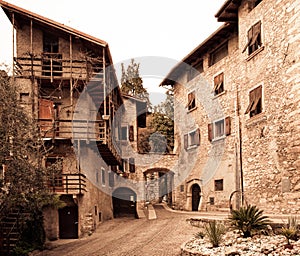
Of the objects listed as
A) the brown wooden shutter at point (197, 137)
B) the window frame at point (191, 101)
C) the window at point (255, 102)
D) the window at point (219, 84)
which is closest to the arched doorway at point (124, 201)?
the brown wooden shutter at point (197, 137)

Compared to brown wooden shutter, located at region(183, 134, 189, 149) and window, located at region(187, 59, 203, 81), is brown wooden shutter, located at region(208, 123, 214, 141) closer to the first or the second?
brown wooden shutter, located at region(183, 134, 189, 149)

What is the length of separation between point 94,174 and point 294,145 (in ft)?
36.0

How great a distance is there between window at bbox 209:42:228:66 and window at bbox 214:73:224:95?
3.46 ft

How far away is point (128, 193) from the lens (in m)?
31.9

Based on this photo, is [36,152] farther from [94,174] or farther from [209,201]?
[209,201]

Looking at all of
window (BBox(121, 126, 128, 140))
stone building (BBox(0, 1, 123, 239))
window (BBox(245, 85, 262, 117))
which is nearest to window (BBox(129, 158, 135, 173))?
window (BBox(121, 126, 128, 140))

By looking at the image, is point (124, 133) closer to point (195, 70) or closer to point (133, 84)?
point (195, 70)

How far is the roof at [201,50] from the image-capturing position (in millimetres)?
21527

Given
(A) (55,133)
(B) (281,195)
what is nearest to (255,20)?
(B) (281,195)

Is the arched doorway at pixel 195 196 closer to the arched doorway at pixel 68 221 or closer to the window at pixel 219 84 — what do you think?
the window at pixel 219 84

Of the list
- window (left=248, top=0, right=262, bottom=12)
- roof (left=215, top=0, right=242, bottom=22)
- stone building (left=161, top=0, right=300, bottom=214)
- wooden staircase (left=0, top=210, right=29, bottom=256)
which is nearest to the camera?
stone building (left=161, top=0, right=300, bottom=214)

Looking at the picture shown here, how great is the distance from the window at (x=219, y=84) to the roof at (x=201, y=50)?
5.89ft

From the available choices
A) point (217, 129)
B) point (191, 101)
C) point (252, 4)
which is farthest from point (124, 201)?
point (252, 4)

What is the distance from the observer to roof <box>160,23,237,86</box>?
21.5 metres
